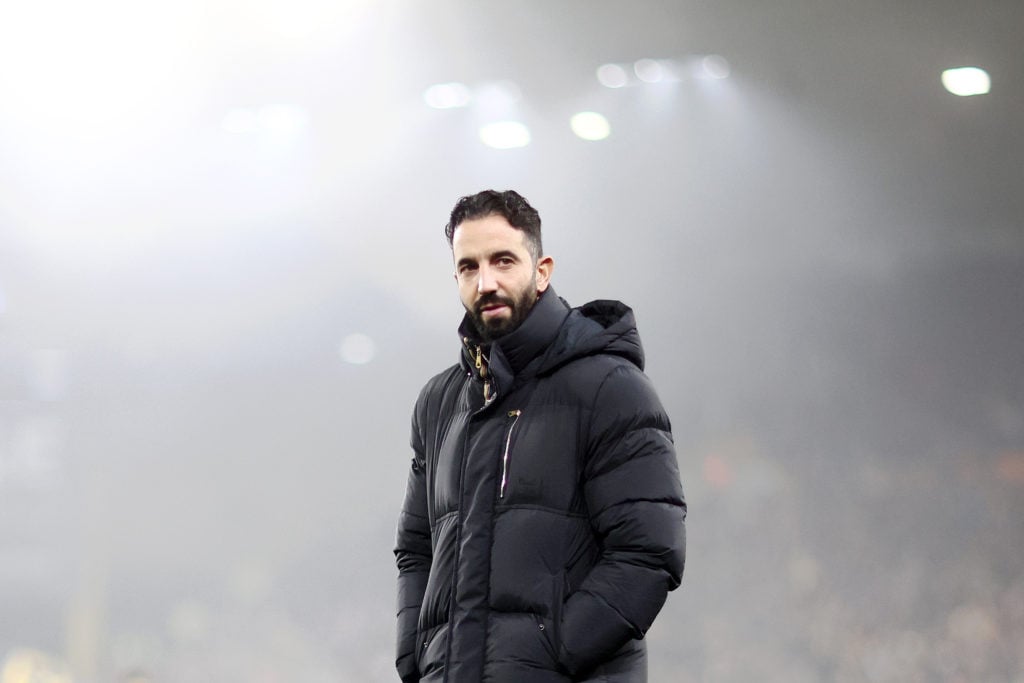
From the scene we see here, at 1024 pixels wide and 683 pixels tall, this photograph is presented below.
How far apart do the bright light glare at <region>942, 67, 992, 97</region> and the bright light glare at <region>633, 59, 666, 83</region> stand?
777mm

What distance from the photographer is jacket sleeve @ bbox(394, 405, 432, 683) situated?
1.55m

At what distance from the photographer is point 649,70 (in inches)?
136

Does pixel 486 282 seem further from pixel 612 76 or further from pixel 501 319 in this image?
pixel 612 76

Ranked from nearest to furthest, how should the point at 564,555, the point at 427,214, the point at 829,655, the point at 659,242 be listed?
the point at 564,555
the point at 829,655
the point at 659,242
the point at 427,214

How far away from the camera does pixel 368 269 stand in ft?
12.0

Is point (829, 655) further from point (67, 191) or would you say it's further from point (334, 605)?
point (67, 191)

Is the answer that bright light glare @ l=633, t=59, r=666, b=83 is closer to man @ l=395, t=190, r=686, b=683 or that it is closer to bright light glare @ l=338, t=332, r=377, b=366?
bright light glare @ l=338, t=332, r=377, b=366

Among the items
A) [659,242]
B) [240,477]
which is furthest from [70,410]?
[659,242]

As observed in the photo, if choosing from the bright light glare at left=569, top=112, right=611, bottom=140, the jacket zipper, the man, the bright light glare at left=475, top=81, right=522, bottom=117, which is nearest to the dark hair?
the man

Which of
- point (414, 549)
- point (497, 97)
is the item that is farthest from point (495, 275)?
point (497, 97)

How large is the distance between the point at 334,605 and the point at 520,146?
4.79 feet

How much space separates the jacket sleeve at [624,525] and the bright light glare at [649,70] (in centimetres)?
220

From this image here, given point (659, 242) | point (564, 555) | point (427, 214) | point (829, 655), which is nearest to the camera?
point (564, 555)

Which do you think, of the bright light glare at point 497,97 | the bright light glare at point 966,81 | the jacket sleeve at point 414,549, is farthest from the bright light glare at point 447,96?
the jacket sleeve at point 414,549
